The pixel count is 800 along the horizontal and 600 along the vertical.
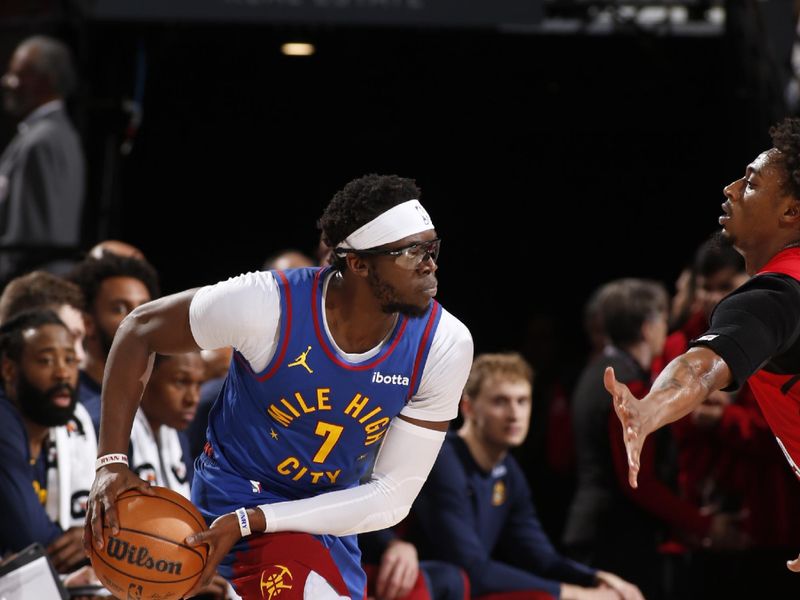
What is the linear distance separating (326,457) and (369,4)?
4.09 meters

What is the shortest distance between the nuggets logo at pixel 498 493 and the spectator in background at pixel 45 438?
75.3 inches

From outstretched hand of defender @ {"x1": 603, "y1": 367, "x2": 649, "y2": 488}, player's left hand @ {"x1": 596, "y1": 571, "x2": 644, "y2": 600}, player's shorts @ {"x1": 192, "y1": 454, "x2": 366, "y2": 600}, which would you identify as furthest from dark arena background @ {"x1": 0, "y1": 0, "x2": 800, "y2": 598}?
outstretched hand of defender @ {"x1": 603, "y1": 367, "x2": 649, "y2": 488}

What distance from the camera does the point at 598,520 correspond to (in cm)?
626

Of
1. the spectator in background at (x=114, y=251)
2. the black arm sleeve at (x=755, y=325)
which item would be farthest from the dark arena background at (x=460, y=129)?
the black arm sleeve at (x=755, y=325)

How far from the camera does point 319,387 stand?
12.3ft

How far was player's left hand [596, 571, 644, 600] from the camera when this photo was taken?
549cm

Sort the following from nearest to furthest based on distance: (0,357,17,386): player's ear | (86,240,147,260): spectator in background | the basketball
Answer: the basketball, (0,357,17,386): player's ear, (86,240,147,260): spectator in background

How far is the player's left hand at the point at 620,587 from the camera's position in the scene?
18.0ft

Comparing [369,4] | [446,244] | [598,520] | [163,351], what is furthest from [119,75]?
[163,351]

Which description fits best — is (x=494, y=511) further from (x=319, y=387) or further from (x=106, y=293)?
(x=319, y=387)

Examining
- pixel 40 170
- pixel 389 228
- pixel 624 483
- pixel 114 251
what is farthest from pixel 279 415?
pixel 40 170

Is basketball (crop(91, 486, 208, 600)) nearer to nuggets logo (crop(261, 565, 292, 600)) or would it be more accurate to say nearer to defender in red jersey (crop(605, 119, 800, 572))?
nuggets logo (crop(261, 565, 292, 600))

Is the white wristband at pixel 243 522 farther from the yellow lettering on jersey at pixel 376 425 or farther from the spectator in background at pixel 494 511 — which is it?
the spectator in background at pixel 494 511

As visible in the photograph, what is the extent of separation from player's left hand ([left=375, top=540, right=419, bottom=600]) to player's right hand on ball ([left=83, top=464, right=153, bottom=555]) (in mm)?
1826
